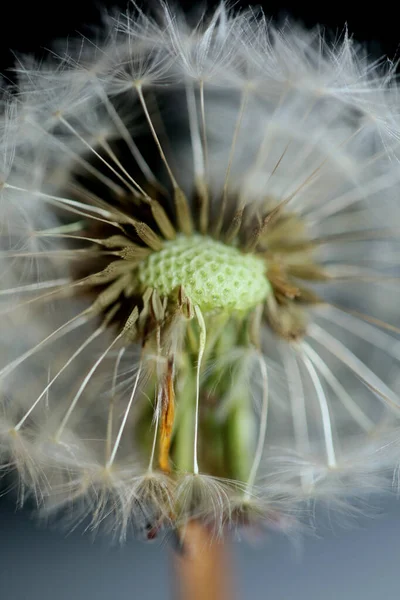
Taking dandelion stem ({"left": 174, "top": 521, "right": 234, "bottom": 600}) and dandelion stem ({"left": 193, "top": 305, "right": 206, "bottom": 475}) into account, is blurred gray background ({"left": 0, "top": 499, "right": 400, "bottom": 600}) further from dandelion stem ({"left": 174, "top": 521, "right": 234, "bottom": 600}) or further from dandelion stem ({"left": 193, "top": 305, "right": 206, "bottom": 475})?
dandelion stem ({"left": 193, "top": 305, "right": 206, "bottom": 475})

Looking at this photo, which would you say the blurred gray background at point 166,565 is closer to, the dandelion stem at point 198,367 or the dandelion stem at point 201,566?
the dandelion stem at point 201,566

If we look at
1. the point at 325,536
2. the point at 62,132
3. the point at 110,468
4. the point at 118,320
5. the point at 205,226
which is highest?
the point at 62,132

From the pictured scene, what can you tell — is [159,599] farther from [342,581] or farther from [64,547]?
[342,581]

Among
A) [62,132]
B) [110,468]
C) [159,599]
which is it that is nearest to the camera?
[110,468]

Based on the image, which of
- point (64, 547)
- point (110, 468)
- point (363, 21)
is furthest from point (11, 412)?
point (363, 21)

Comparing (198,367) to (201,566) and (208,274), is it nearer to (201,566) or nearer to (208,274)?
(208,274)

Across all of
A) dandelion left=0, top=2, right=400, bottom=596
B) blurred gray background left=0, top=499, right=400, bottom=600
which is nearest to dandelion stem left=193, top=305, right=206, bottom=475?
dandelion left=0, top=2, right=400, bottom=596

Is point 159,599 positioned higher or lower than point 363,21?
lower
